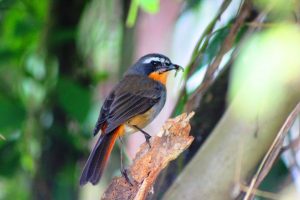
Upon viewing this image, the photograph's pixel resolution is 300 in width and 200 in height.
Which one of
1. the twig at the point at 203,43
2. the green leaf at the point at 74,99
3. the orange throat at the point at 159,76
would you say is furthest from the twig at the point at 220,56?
the orange throat at the point at 159,76

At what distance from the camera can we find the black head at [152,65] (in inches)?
137

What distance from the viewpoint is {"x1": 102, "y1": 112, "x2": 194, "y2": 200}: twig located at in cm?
212

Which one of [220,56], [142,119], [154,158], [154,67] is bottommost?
[142,119]

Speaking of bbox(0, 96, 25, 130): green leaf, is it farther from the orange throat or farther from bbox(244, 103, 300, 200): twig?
Answer: bbox(244, 103, 300, 200): twig

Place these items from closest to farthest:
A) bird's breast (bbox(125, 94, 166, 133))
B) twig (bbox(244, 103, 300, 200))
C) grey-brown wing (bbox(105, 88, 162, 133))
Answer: twig (bbox(244, 103, 300, 200)) < grey-brown wing (bbox(105, 88, 162, 133)) < bird's breast (bbox(125, 94, 166, 133))

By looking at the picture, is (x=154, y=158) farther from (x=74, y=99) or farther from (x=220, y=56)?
(x=74, y=99)

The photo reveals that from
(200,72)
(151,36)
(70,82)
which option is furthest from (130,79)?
(151,36)

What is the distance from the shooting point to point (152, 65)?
11.5 feet

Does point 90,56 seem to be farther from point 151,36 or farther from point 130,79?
point 151,36

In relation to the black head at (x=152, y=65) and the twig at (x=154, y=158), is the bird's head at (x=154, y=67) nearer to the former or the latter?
the black head at (x=152, y=65)

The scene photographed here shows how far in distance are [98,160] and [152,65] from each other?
2.88 ft

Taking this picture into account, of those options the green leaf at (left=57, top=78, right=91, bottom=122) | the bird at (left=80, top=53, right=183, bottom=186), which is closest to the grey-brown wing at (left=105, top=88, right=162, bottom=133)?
the bird at (left=80, top=53, right=183, bottom=186)

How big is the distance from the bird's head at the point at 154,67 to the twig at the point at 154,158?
129cm

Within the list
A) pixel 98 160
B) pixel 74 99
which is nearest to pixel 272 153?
pixel 98 160
